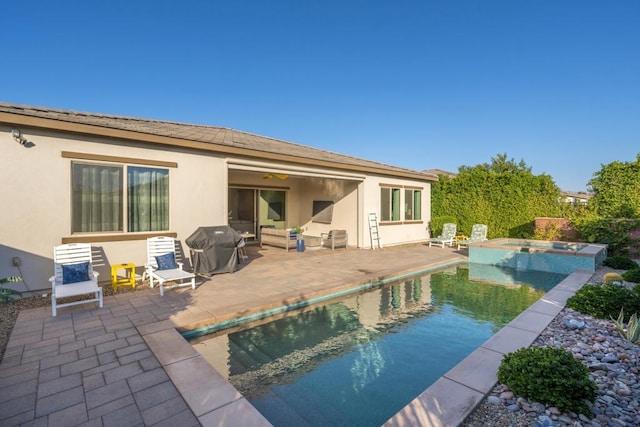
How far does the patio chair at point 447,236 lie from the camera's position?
1316 cm

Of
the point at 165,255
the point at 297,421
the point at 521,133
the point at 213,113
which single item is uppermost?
the point at 213,113

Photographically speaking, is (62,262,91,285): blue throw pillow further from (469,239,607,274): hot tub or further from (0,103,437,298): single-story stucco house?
(469,239,607,274): hot tub

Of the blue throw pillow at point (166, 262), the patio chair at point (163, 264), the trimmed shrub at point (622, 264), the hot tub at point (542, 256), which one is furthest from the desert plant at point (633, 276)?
the blue throw pillow at point (166, 262)

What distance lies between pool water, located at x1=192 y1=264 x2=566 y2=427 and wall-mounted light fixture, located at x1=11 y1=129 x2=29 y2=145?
470 cm

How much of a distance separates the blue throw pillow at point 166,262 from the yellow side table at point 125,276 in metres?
0.52

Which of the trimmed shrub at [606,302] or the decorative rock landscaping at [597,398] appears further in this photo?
the trimmed shrub at [606,302]

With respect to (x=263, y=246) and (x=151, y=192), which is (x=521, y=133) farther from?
(x=151, y=192)

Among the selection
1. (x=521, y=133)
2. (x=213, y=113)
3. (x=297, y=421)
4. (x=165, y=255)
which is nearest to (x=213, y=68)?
(x=213, y=113)

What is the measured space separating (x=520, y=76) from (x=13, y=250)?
16118 mm

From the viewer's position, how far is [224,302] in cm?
534

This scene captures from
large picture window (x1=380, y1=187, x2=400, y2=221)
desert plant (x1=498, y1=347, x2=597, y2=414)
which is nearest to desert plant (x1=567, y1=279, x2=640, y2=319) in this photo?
desert plant (x1=498, y1=347, x2=597, y2=414)

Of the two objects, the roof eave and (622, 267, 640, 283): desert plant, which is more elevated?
the roof eave

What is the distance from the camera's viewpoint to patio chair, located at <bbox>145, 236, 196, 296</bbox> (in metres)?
6.00

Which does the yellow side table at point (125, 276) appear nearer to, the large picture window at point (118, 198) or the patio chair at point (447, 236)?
the large picture window at point (118, 198)
